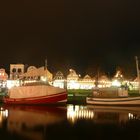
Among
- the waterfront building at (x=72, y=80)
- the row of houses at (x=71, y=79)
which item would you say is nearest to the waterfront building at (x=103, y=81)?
the row of houses at (x=71, y=79)

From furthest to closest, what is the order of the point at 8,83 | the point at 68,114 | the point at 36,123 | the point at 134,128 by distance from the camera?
the point at 8,83 < the point at 68,114 < the point at 36,123 < the point at 134,128

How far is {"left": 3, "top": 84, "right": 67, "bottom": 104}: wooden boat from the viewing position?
1791 inches

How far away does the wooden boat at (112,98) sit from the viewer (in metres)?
42.7

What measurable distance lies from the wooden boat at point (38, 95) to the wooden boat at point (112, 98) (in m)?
3.79

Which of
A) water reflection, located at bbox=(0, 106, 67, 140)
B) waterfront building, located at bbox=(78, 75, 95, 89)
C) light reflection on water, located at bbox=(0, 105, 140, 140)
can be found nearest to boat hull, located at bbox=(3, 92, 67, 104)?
light reflection on water, located at bbox=(0, 105, 140, 140)

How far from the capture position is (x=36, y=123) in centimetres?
2808

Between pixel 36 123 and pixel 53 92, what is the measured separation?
1751cm

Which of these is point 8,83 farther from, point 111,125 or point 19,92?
point 111,125

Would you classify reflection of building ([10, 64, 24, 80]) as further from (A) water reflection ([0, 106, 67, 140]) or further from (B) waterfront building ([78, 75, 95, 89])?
(A) water reflection ([0, 106, 67, 140])

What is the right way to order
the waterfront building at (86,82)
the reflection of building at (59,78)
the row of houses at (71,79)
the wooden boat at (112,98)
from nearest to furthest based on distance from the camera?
1. the wooden boat at (112,98)
2. the row of houses at (71,79)
3. the reflection of building at (59,78)
4. the waterfront building at (86,82)

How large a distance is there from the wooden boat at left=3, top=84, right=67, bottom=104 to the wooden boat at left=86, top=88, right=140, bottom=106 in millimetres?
3793

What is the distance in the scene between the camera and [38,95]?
1812 inches

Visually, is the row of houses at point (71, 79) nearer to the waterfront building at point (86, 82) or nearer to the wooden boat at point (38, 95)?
the waterfront building at point (86, 82)

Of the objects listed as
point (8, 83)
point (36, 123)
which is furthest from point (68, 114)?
point (8, 83)
